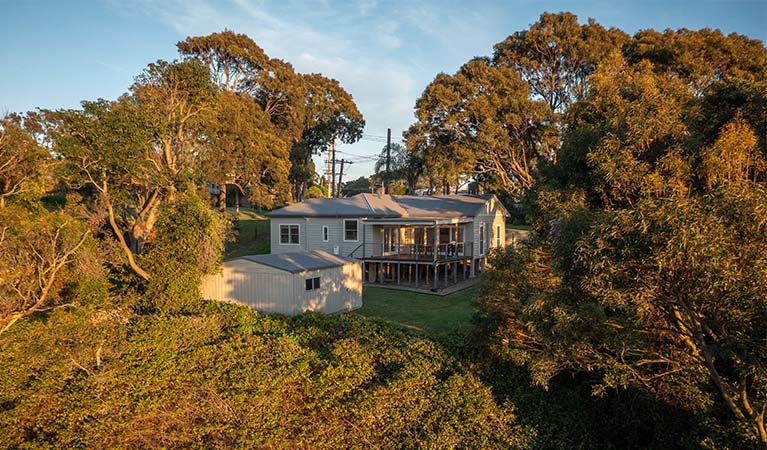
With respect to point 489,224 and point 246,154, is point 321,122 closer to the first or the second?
point 246,154

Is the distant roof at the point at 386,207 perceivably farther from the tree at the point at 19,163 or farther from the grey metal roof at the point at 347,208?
the tree at the point at 19,163

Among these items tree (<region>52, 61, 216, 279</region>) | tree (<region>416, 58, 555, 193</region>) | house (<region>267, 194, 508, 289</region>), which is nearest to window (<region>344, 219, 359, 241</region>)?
house (<region>267, 194, 508, 289</region>)

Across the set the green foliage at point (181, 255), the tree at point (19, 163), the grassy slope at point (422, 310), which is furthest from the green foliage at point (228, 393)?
the tree at point (19, 163)

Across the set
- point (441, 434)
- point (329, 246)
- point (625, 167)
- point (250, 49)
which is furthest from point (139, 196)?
point (250, 49)

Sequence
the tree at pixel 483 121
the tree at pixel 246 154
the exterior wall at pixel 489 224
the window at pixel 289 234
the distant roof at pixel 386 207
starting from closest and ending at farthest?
the distant roof at pixel 386 207 < the exterior wall at pixel 489 224 < the window at pixel 289 234 < the tree at pixel 483 121 < the tree at pixel 246 154

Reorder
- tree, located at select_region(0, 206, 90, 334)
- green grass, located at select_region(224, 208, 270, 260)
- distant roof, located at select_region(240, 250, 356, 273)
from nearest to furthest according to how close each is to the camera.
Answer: tree, located at select_region(0, 206, 90, 334)
distant roof, located at select_region(240, 250, 356, 273)
green grass, located at select_region(224, 208, 270, 260)

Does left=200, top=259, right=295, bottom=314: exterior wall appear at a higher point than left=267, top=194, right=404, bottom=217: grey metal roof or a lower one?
lower

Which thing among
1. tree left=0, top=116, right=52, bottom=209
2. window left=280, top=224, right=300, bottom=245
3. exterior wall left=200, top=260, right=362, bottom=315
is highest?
tree left=0, top=116, right=52, bottom=209

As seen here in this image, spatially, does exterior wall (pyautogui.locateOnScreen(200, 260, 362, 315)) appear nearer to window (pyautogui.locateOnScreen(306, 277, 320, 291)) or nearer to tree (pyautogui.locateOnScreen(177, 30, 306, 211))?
window (pyautogui.locateOnScreen(306, 277, 320, 291))
